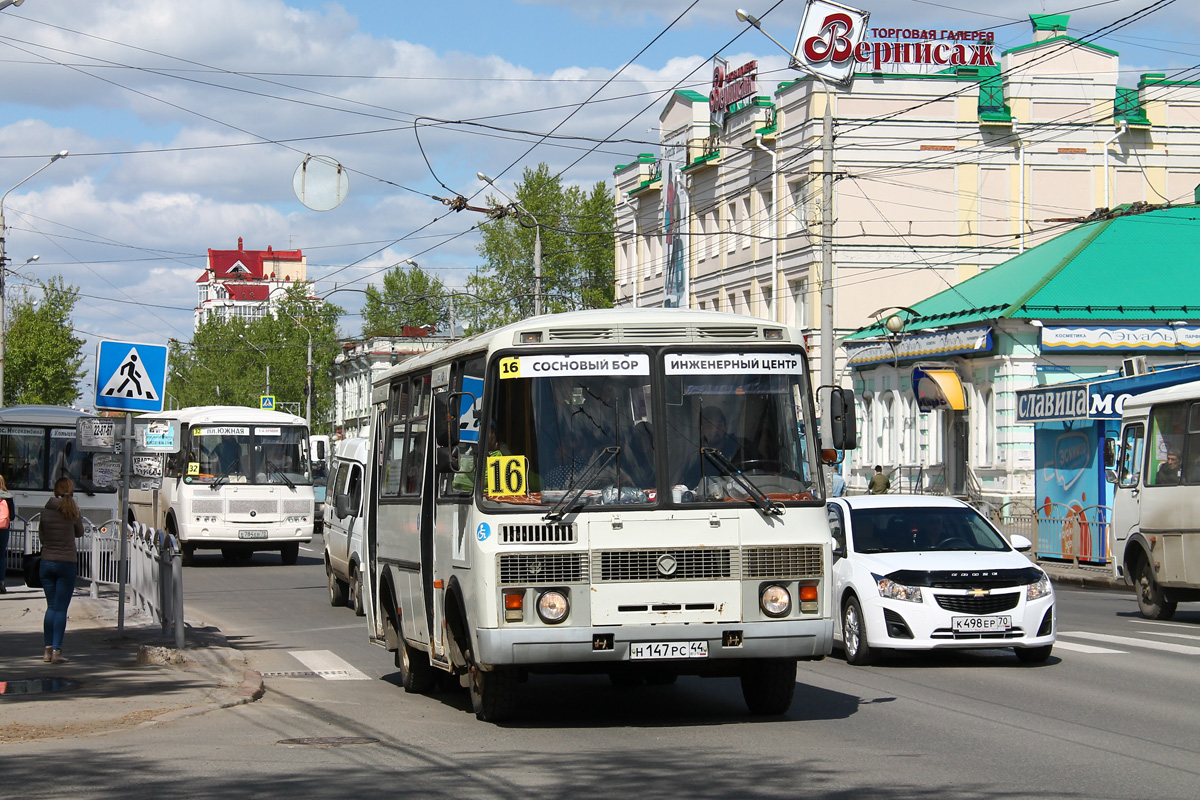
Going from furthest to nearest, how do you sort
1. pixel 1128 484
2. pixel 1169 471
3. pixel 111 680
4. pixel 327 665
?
pixel 1128 484
pixel 1169 471
pixel 327 665
pixel 111 680

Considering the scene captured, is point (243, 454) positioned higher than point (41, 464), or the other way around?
point (243, 454)

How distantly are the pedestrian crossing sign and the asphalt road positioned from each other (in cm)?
291

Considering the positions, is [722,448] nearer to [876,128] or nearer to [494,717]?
[494,717]

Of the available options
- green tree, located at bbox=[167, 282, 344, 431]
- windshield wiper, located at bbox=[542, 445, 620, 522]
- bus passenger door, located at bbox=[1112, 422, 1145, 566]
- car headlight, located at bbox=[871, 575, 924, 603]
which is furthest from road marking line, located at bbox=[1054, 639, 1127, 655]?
green tree, located at bbox=[167, 282, 344, 431]

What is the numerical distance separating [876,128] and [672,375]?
41.8 meters

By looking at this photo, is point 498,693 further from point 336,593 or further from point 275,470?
point 275,470

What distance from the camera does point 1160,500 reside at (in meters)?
20.7

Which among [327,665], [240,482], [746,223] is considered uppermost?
[746,223]

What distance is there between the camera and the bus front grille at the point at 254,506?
32.0m

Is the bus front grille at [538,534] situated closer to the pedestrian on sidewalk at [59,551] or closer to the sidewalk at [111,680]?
the sidewalk at [111,680]

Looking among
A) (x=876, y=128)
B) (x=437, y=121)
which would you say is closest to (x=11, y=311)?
(x=876, y=128)

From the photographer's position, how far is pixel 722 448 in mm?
10352

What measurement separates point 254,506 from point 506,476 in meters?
22.8

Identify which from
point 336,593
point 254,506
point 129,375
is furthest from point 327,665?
point 254,506
